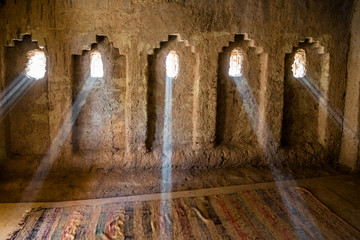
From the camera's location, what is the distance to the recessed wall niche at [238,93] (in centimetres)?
607

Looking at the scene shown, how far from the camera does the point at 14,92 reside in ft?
17.9

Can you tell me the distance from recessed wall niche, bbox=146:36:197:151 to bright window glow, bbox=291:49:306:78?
2.42m

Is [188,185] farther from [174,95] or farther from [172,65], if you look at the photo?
[172,65]

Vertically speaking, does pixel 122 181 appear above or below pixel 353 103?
below

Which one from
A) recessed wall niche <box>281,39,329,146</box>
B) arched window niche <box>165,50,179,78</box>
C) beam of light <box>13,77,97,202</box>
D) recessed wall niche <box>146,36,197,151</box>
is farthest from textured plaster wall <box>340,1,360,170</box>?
beam of light <box>13,77,97,202</box>

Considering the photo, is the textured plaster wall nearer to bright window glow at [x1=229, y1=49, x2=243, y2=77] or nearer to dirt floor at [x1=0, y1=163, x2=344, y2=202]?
dirt floor at [x1=0, y1=163, x2=344, y2=202]

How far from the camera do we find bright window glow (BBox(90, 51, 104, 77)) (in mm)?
5680

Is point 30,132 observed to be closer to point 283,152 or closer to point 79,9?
point 79,9

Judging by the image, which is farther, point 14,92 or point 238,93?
point 238,93

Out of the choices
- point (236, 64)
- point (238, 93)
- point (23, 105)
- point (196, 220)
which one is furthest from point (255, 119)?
point (23, 105)

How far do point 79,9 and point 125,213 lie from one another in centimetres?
385

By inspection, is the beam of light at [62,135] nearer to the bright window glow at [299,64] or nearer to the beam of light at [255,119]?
the beam of light at [255,119]

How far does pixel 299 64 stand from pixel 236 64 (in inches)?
61.5

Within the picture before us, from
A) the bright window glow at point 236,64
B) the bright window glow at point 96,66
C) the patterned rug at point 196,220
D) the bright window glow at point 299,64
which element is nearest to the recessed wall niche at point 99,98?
the bright window glow at point 96,66
